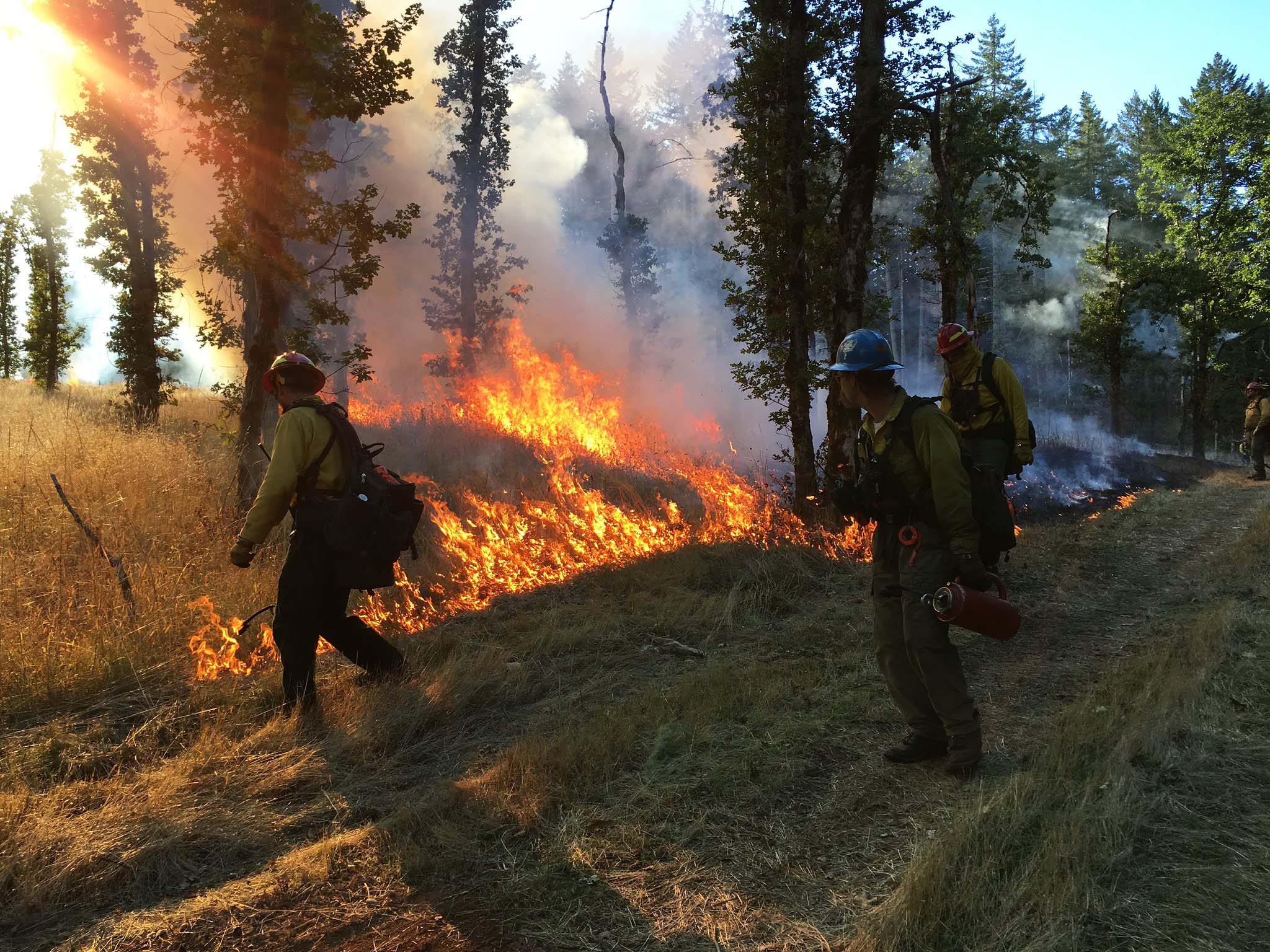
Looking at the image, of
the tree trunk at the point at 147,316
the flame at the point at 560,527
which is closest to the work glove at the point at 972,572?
the flame at the point at 560,527

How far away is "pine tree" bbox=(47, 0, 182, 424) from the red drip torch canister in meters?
16.4

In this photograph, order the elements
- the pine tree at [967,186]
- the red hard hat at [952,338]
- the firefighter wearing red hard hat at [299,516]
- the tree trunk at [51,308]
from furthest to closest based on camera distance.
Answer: the tree trunk at [51,308]
the pine tree at [967,186]
the red hard hat at [952,338]
the firefighter wearing red hard hat at [299,516]

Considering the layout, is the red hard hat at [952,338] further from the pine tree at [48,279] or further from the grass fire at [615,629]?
the pine tree at [48,279]

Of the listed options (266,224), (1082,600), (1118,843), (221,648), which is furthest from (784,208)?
(1118,843)

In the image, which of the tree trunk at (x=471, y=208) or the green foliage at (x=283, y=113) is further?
the tree trunk at (x=471, y=208)

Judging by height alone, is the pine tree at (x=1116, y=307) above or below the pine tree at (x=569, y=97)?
below

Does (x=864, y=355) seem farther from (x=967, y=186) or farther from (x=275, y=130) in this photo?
(x=967, y=186)

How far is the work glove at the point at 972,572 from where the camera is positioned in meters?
3.54

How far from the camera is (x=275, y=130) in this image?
8352mm

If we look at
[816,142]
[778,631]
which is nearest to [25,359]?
[816,142]

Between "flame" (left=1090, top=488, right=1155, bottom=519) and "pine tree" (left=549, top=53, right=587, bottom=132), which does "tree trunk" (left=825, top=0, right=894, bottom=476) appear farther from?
"pine tree" (left=549, top=53, right=587, bottom=132)

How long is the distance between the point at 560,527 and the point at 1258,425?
1683 cm

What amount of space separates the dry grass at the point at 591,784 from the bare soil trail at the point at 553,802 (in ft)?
0.05

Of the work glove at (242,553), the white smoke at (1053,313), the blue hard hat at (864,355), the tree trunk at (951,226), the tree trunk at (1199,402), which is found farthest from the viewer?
the white smoke at (1053,313)
